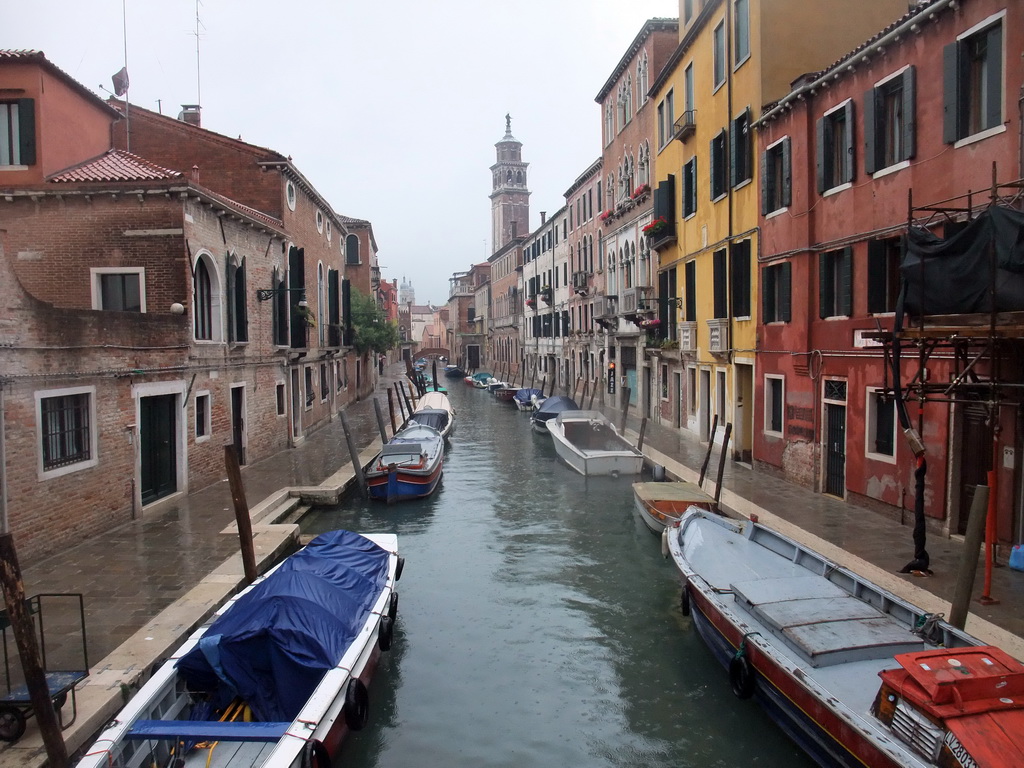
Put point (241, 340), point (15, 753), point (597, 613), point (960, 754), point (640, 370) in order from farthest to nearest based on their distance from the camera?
point (640, 370), point (241, 340), point (597, 613), point (15, 753), point (960, 754)

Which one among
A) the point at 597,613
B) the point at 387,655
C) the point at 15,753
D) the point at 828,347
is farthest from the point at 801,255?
the point at 15,753

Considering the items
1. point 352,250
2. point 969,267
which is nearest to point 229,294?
point 969,267

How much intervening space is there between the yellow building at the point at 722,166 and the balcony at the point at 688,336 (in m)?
0.03

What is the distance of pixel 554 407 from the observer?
24.6m

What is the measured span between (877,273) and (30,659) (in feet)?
35.7

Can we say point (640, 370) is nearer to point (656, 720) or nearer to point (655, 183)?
point (655, 183)

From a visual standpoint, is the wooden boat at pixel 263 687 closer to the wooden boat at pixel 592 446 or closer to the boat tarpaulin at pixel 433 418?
the wooden boat at pixel 592 446

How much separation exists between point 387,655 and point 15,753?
3.66m

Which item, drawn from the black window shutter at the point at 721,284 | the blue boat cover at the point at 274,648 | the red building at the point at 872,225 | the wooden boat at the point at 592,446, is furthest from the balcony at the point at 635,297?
the blue boat cover at the point at 274,648

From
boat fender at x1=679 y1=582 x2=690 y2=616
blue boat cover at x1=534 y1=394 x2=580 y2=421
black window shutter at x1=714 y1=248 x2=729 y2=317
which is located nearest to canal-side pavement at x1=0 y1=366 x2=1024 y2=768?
boat fender at x1=679 y1=582 x2=690 y2=616

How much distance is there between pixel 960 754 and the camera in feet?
14.8

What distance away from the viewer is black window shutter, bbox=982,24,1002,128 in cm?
861

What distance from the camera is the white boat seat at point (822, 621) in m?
6.14

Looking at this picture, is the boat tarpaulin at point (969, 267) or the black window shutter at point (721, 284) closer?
the boat tarpaulin at point (969, 267)
